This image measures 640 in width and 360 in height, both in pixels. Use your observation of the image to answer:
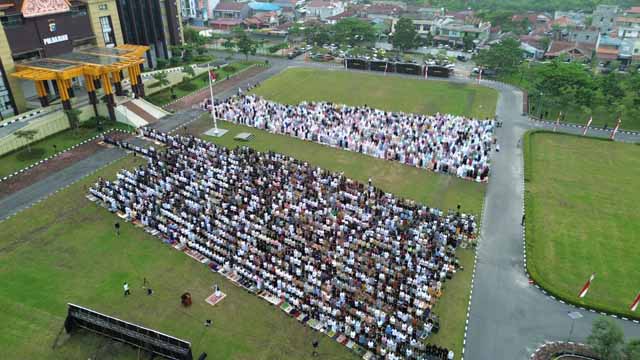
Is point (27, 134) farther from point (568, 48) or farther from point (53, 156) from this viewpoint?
point (568, 48)

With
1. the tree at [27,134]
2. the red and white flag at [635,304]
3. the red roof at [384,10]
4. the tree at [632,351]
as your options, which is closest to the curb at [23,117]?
the tree at [27,134]

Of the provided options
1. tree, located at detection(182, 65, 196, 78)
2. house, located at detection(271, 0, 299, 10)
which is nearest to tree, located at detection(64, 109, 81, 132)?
tree, located at detection(182, 65, 196, 78)

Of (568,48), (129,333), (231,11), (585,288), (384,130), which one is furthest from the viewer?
(231,11)

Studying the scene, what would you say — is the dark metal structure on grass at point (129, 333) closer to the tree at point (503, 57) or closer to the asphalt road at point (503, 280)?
the asphalt road at point (503, 280)

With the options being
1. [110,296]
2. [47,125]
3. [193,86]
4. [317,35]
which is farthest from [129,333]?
[317,35]

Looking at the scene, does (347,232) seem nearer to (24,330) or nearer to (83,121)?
(24,330)

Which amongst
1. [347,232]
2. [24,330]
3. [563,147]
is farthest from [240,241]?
[563,147]

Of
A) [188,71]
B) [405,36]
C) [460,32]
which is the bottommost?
[188,71]
